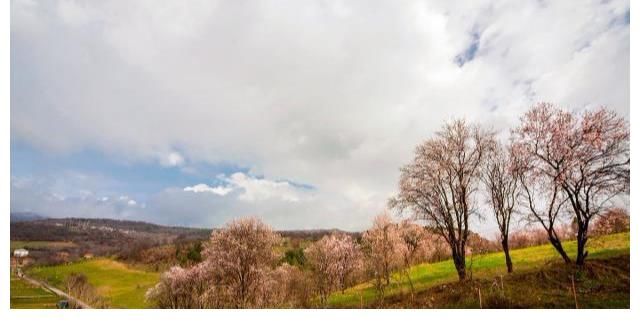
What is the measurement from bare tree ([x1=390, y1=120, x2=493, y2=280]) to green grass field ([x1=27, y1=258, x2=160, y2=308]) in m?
19.1

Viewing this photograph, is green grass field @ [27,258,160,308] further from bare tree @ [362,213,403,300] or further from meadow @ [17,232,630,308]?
bare tree @ [362,213,403,300]

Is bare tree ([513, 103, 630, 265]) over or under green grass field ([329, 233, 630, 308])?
over

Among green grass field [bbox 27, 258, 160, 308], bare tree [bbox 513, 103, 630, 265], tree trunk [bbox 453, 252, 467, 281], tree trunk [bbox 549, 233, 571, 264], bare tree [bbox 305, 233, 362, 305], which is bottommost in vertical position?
green grass field [bbox 27, 258, 160, 308]

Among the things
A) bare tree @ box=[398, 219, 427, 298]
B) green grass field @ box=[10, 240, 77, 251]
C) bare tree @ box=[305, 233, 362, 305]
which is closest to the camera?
bare tree @ box=[398, 219, 427, 298]

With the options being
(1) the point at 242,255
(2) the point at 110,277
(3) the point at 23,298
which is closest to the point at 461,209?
(1) the point at 242,255

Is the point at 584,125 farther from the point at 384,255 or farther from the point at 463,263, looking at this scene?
the point at 384,255

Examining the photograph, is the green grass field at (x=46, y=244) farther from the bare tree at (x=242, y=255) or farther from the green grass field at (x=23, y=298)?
the bare tree at (x=242, y=255)

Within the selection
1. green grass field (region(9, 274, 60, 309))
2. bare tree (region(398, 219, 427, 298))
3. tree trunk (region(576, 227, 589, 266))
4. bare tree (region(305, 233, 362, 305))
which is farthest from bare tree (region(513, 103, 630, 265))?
green grass field (region(9, 274, 60, 309))

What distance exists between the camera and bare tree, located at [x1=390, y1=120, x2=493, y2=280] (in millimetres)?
15062

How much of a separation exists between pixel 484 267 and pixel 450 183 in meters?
3.81

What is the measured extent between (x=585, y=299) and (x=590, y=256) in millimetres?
2781

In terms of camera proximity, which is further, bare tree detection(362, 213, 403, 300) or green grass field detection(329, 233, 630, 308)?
bare tree detection(362, 213, 403, 300)

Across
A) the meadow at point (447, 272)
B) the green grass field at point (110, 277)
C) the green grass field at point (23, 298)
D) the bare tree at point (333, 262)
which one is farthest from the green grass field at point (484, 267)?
the green grass field at point (110, 277)
